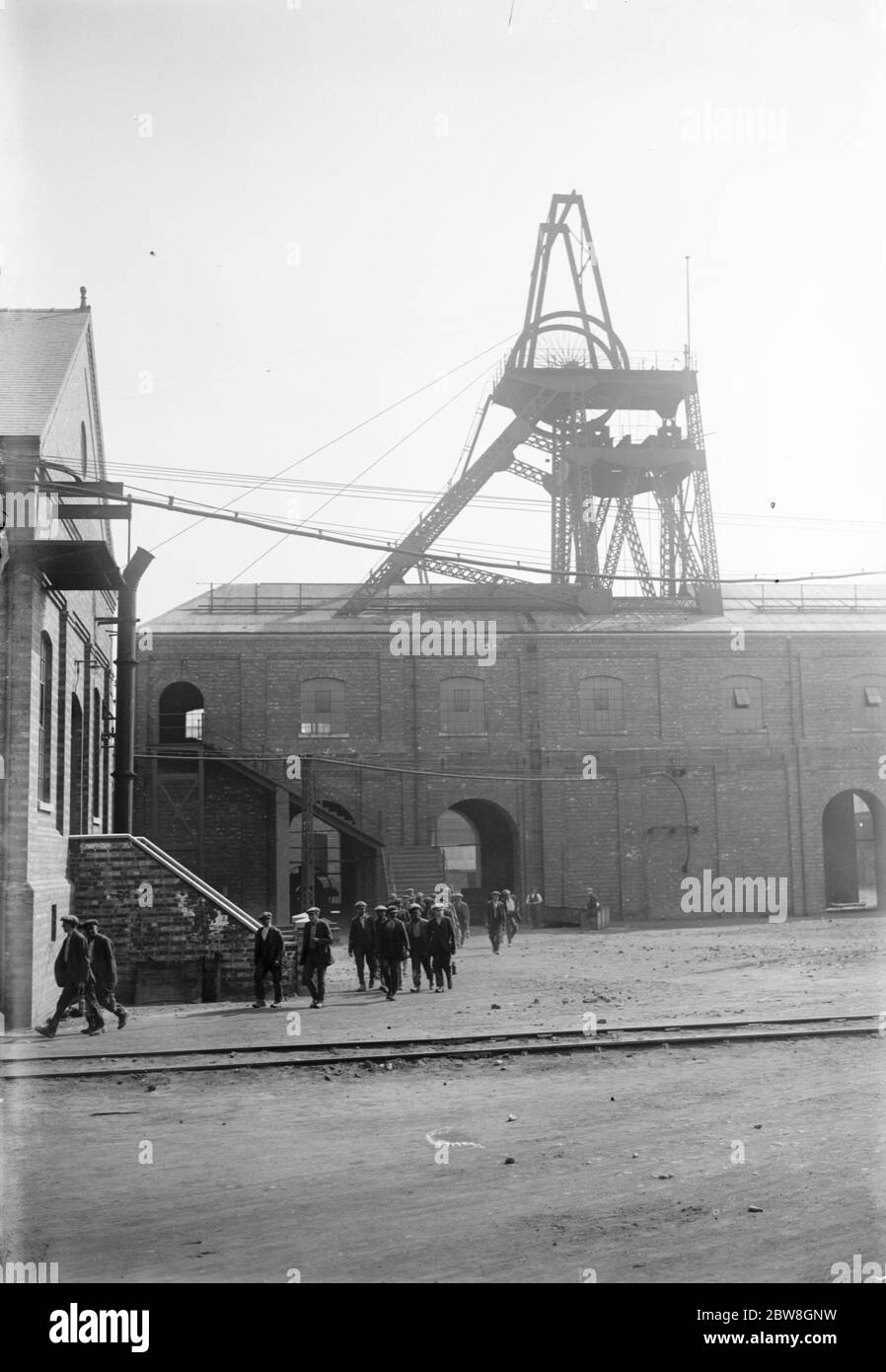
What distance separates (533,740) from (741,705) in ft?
19.8

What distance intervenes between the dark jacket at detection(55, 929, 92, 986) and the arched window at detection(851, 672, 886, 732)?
1030 inches

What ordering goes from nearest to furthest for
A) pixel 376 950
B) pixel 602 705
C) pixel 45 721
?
1. pixel 45 721
2. pixel 376 950
3. pixel 602 705

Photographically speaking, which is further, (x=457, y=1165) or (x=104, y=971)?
(x=104, y=971)

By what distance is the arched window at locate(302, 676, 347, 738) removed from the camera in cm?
3297

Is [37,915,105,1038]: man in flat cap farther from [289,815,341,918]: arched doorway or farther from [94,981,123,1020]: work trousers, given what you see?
[289,815,341,918]: arched doorway

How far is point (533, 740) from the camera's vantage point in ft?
109

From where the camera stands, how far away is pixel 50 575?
50.5 feet

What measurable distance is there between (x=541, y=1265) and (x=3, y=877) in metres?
10.2

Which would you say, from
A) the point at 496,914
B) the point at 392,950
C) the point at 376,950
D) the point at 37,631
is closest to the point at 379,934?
the point at 376,950

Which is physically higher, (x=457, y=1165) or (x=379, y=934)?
(x=379, y=934)

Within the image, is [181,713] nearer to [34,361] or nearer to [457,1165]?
[34,361]

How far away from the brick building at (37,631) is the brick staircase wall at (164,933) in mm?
526

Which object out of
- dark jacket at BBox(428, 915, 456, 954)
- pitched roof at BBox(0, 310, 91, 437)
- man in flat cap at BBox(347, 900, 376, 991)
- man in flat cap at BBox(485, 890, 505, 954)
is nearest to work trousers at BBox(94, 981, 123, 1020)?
man in flat cap at BBox(347, 900, 376, 991)
